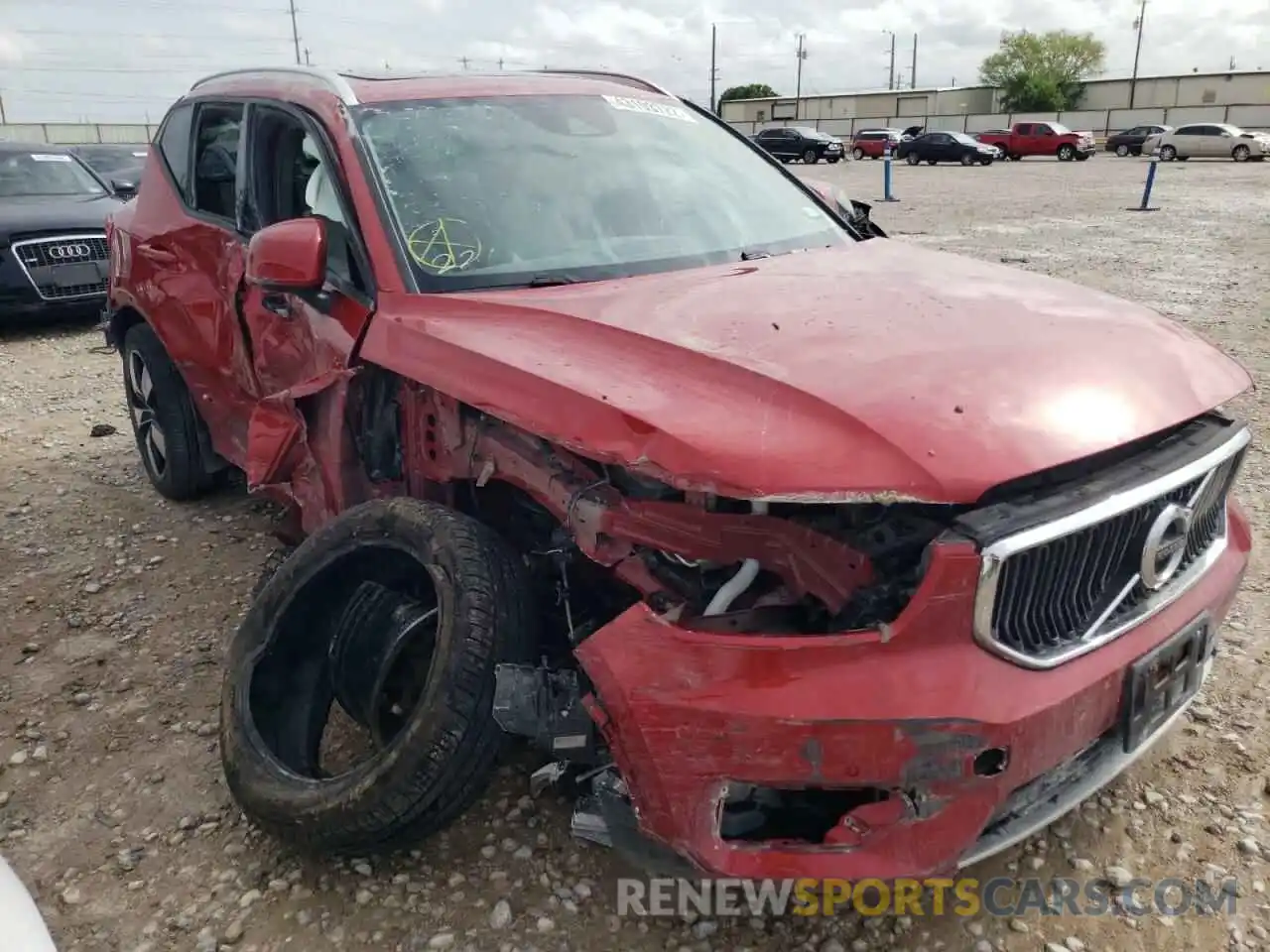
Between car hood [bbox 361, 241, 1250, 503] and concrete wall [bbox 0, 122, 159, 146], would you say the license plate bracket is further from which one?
concrete wall [bbox 0, 122, 159, 146]

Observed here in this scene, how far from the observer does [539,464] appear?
241 centimetres

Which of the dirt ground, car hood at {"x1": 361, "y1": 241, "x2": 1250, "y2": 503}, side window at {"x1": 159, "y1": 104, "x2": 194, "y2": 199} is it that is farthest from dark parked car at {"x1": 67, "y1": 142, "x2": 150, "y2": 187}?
car hood at {"x1": 361, "y1": 241, "x2": 1250, "y2": 503}

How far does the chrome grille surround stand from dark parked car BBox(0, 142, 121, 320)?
903 centimetres

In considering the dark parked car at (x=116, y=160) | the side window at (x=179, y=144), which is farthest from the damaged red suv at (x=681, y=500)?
the dark parked car at (x=116, y=160)

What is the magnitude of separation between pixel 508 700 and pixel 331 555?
83 cm

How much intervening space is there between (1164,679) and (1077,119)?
216ft

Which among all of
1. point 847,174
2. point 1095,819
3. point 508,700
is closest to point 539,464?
point 508,700

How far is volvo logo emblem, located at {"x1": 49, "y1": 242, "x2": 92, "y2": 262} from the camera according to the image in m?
8.66

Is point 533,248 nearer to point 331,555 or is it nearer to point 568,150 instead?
point 568,150

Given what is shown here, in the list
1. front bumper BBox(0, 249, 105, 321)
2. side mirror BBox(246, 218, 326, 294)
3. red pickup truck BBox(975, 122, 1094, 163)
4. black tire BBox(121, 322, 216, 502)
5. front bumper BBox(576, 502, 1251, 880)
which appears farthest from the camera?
red pickup truck BBox(975, 122, 1094, 163)

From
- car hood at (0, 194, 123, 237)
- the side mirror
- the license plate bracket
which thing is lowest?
the license plate bracket

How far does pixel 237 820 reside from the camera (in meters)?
2.73

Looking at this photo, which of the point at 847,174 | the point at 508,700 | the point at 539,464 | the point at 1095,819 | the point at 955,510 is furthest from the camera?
the point at 847,174

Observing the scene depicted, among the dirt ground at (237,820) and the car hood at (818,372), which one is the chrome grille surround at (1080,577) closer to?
the car hood at (818,372)
